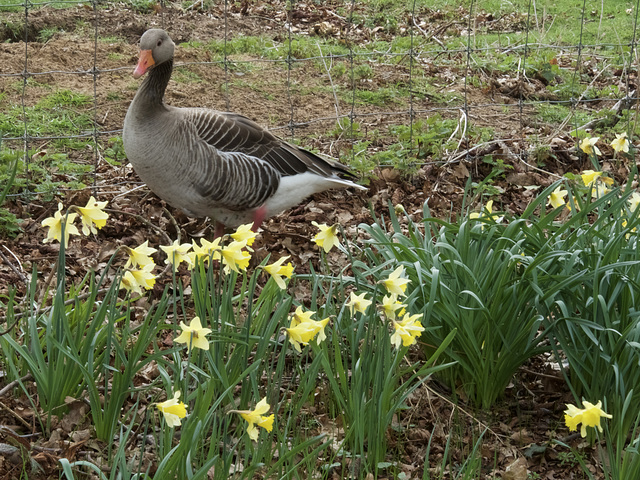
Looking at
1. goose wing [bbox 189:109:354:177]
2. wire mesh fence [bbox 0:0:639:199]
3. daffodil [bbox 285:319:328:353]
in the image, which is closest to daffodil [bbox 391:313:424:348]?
daffodil [bbox 285:319:328:353]

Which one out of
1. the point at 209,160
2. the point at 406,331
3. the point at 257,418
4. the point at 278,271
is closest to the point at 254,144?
the point at 209,160

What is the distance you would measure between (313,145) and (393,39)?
3603 millimetres

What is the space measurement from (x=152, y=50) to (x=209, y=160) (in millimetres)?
737

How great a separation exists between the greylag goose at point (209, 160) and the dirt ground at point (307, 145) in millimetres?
220

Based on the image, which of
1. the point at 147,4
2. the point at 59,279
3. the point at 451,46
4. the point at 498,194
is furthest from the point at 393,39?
the point at 59,279

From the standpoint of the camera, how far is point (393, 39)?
9281 millimetres

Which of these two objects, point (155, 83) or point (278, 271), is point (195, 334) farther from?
point (155, 83)

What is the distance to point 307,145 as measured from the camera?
20.4 ft

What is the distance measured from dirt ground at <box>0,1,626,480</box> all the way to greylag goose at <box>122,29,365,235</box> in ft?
0.72

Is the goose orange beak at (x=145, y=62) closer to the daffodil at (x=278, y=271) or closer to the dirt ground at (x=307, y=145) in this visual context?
the dirt ground at (x=307, y=145)

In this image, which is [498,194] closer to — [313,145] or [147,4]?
[313,145]

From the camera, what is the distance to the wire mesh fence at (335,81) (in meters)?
6.11

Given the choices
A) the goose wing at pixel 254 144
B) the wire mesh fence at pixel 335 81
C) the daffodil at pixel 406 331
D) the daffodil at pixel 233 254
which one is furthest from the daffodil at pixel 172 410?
the wire mesh fence at pixel 335 81

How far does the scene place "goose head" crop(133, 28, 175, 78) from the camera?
15.0 feet
